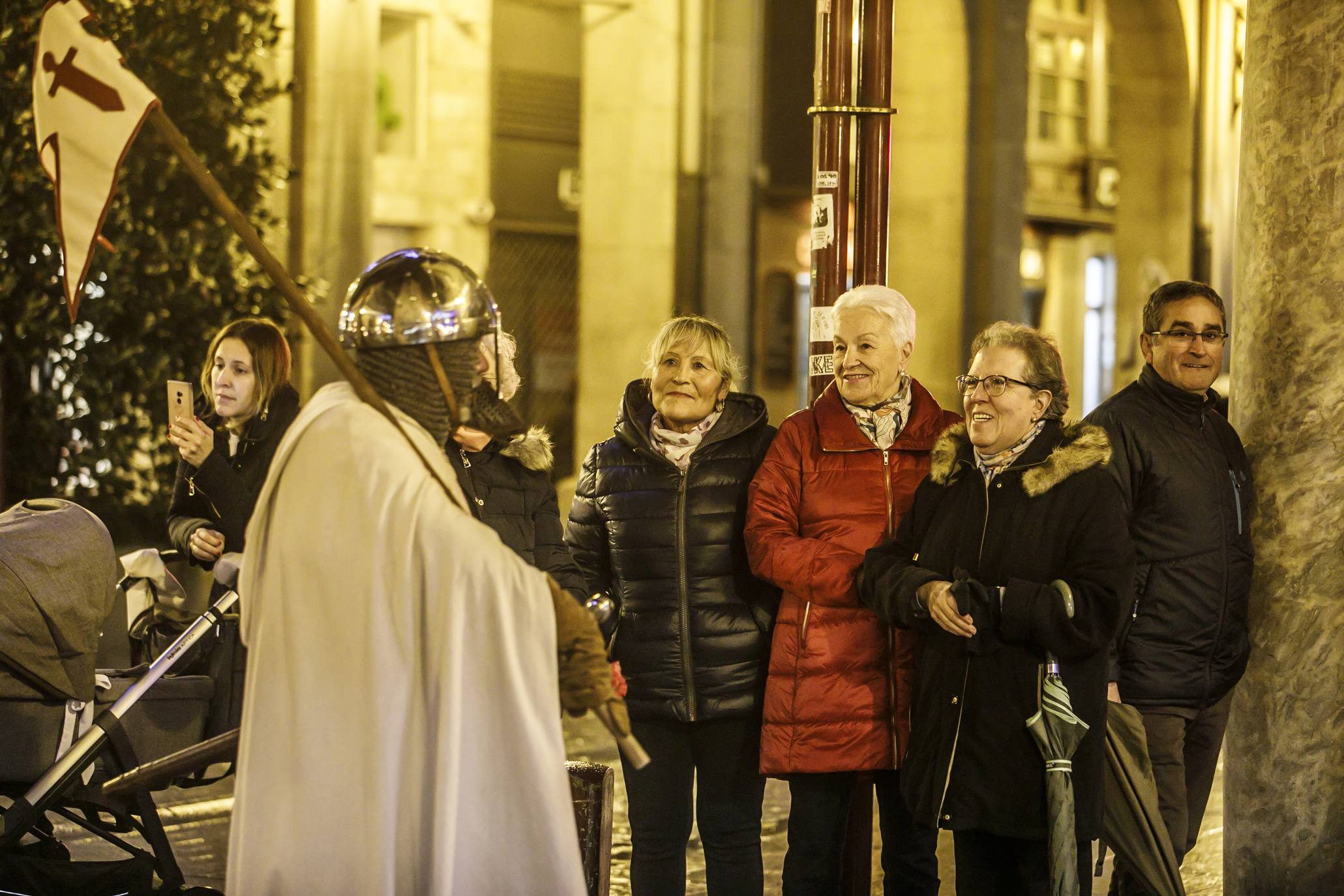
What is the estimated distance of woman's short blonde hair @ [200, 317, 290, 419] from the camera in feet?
18.8

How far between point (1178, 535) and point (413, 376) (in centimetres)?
253

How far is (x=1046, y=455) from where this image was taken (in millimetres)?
4445

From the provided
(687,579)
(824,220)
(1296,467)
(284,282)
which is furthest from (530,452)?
(1296,467)

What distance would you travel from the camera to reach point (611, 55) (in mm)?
14258

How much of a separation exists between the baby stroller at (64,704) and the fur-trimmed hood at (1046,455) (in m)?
2.10

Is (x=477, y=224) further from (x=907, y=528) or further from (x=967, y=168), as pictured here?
(x=907, y=528)

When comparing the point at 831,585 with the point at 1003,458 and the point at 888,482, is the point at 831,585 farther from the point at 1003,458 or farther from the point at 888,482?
the point at 1003,458

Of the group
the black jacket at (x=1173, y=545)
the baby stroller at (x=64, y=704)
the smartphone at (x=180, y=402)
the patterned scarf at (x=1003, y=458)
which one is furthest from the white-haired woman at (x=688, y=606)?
the smartphone at (x=180, y=402)

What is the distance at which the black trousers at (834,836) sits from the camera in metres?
4.79

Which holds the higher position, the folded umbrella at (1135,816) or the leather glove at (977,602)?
the leather glove at (977,602)

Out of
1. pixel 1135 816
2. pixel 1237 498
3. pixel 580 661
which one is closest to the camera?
pixel 580 661

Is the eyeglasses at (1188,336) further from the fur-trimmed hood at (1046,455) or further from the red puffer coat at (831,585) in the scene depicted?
the red puffer coat at (831,585)

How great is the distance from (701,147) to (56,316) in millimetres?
6506

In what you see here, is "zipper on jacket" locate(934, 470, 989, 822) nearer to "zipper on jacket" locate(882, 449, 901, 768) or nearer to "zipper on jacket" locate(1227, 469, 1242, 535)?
"zipper on jacket" locate(882, 449, 901, 768)
